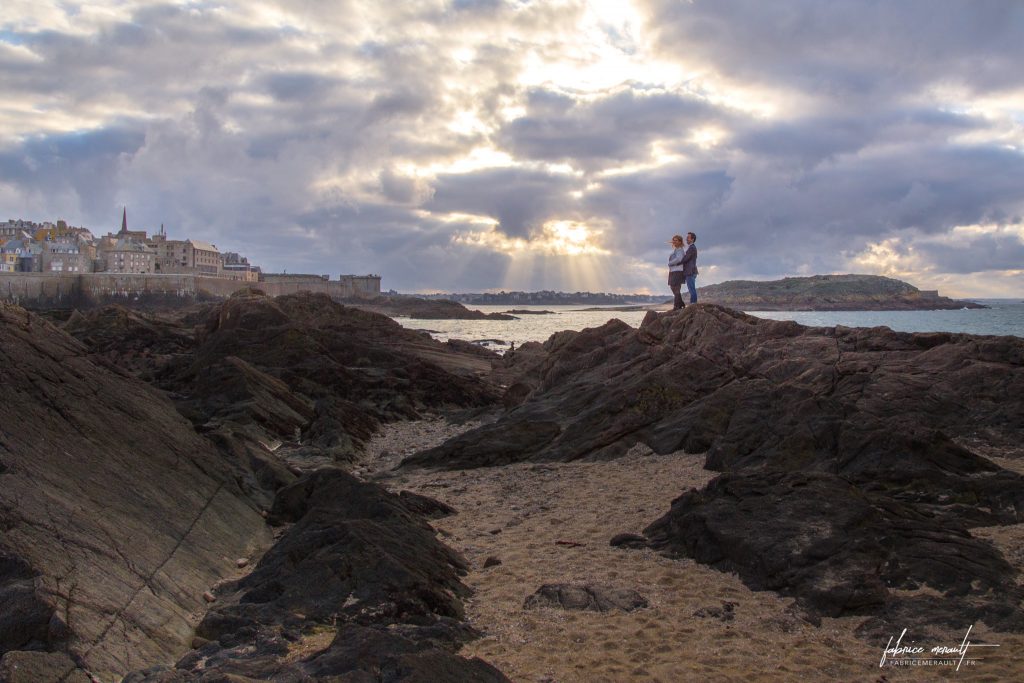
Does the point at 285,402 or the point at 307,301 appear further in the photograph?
the point at 307,301

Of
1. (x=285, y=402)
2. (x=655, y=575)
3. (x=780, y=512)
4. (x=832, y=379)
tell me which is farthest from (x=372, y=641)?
(x=285, y=402)

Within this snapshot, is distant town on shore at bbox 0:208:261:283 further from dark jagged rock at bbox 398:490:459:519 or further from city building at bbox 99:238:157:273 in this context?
dark jagged rock at bbox 398:490:459:519

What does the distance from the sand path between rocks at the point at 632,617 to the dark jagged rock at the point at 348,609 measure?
0.44 metres

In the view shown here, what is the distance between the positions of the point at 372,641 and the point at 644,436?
910cm

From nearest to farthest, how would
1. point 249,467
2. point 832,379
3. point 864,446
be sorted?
1. point 864,446
2. point 249,467
3. point 832,379

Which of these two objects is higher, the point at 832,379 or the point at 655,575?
the point at 832,379

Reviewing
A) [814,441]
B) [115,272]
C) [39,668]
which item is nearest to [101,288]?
[115,272]

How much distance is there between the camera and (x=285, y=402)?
59.7ft

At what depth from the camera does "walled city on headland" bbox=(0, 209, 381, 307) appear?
85500 millimetres

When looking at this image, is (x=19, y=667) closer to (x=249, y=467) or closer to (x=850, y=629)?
(x=850, y=629)

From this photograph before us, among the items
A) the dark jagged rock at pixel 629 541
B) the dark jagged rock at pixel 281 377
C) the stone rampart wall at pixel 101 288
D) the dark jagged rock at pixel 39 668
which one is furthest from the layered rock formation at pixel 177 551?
the stone rampart wall at pixel 101 288

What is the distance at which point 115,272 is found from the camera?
108 m

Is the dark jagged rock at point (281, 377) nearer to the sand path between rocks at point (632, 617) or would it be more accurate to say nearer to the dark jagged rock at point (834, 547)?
the sand path between rocks at point (632, 617)

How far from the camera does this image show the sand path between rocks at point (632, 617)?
5.78m
